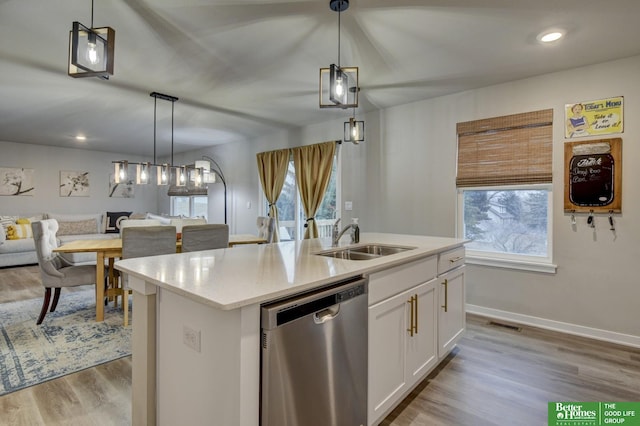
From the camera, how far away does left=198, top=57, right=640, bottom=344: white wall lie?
2818mm

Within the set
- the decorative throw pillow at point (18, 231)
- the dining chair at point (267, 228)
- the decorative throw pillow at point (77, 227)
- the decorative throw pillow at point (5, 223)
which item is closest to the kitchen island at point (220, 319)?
the dining chair at point (267, 228)

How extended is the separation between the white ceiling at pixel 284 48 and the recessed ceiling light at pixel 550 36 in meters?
0.05

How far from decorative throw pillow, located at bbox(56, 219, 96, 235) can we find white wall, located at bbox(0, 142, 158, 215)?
0.67 metres

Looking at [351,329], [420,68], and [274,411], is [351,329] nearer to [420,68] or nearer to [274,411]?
[274,411]

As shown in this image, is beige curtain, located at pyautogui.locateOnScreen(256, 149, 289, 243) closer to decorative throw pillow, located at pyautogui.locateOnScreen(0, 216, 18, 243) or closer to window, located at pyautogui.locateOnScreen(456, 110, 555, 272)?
window, located at pyautogui.locateOnScreen(456, 110, 555, 272)

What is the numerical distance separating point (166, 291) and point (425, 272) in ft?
5.13

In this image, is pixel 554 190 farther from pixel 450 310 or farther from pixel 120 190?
pixel 120 190

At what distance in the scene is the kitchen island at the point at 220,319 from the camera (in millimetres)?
1123

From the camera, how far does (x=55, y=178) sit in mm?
7133

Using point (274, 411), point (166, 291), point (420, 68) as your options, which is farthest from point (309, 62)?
point (274, 411)

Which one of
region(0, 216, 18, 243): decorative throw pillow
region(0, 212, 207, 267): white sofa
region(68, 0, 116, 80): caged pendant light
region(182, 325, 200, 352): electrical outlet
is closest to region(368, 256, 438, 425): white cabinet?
region(182, 325, 200, 352): electrical outlet

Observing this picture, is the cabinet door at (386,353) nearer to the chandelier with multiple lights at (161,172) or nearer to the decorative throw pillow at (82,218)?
the chandelier with multiple lights at (161,172)

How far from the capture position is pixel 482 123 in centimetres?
351

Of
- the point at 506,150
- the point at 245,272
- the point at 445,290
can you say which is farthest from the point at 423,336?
the point at 506,150
